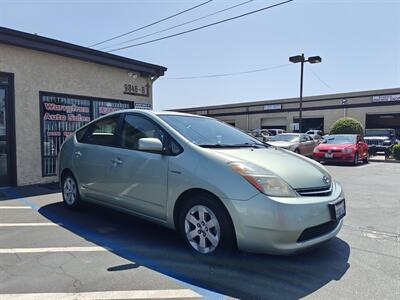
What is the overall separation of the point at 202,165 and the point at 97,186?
2.06m

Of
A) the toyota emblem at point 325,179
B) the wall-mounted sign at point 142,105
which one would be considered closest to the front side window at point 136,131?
the toyota emblem at point 325,179

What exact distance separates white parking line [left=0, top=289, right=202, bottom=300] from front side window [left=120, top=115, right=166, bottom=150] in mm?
1777

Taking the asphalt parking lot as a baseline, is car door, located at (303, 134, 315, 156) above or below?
above

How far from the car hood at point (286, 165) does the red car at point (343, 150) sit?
1131cm

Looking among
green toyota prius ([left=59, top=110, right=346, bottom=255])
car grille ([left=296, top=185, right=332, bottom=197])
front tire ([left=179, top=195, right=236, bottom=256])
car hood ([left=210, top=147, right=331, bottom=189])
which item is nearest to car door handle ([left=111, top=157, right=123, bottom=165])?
green toyota prius ([left=59, top=110, right=346, bottom=255])

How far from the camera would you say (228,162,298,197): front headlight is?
3.19 meters

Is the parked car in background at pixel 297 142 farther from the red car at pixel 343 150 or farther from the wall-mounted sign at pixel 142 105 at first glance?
the wall-mounted sign at pixel 142 105

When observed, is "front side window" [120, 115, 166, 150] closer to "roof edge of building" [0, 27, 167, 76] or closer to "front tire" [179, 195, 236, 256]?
"front tire" [179, 195, 236, 256]

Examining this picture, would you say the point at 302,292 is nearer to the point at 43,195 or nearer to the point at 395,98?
the point at 43,195

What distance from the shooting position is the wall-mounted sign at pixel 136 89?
10.3m

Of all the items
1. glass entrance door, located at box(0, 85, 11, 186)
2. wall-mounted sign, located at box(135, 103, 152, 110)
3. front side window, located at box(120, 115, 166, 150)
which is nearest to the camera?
front side window, located at box(120, 115, 166, 150)

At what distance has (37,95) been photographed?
807 centimetres

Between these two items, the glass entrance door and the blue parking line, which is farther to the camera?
the glass entrance door

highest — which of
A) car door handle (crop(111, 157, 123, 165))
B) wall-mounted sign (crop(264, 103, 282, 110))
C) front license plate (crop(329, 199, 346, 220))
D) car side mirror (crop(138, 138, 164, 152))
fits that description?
wall-mounted sign (crop(264, 103, 282, 110))
